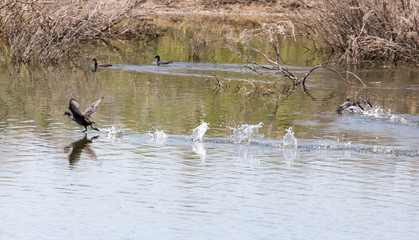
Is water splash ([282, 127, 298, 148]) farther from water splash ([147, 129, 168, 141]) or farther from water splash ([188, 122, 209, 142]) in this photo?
water splash ([147, 129, 168, 141])

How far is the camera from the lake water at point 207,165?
7.69 meters

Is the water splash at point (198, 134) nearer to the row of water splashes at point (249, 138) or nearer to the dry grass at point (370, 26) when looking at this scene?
the row of water splashes at point (249, 138)

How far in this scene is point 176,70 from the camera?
23.8 m

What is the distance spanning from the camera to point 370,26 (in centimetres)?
2552

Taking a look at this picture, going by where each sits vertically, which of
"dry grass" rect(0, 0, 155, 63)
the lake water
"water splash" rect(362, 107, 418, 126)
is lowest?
the lake water

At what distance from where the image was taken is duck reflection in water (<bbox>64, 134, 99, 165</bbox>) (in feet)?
35.7

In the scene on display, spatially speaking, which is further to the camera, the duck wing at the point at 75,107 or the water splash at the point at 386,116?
the water splash at the point at 386,116

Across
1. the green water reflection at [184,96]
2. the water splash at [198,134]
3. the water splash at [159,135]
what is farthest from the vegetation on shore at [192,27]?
the water splash at [159,135]

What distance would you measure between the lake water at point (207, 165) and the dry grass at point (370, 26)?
14.9 feet

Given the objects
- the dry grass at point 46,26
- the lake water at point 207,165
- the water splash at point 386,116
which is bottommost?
the lake water at point 207,165

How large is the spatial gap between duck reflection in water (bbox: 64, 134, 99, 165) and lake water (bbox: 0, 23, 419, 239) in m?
0.03

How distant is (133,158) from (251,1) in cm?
4095

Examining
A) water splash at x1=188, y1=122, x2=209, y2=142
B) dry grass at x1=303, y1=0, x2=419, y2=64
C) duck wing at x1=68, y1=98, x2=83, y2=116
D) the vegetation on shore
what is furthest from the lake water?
the vegetation on shore

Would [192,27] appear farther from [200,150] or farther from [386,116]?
[200,150]
